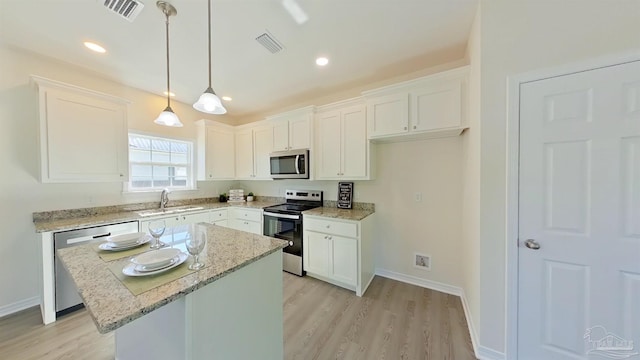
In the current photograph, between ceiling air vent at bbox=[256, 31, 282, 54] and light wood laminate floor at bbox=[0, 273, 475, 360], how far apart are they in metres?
2.79

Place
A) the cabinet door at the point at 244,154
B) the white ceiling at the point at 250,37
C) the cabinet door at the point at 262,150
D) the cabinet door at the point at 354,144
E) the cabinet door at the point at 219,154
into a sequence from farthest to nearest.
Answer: the cabinet door at the point at 244,154 < the cabinet door at the point at 219,154 < the cabinet door at the point at 262,150 < the cabinet door at the point at 354,144 < the white ceiling at the point at 250,37

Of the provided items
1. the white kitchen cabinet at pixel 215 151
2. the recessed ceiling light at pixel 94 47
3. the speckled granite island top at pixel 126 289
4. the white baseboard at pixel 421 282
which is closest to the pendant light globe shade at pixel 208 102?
the speckled granite island top at pixel 126 289

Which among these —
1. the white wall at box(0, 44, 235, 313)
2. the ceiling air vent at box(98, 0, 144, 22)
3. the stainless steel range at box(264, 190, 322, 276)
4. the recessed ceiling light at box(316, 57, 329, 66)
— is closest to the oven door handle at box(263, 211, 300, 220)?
the stainless steel range at box(264, 190, 322, 276)

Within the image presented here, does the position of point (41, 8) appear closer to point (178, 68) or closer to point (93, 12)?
point (93, 12)

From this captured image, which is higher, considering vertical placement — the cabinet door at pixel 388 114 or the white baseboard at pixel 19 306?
the cabinet door at pixel 388 114

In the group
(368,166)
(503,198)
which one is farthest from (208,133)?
(503,198)

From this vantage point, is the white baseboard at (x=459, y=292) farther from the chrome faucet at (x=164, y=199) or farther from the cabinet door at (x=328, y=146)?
the chrome faucet at (x=164, y=199)

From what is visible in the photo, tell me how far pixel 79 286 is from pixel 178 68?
101 inches

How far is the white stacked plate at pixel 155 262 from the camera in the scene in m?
1.08

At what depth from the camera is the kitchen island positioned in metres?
0.90

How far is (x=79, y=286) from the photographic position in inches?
38.8

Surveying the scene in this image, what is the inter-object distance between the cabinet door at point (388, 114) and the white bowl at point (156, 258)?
2341mm

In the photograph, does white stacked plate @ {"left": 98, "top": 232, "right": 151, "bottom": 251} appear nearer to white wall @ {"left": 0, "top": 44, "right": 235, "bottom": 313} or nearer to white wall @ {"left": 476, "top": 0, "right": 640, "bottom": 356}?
white wall @ {"left": 0, "top": 44, "right": 235, "bottom": 313}

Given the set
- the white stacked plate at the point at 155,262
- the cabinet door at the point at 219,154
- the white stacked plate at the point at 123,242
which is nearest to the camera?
the white stacked plate at the point at 155,262
